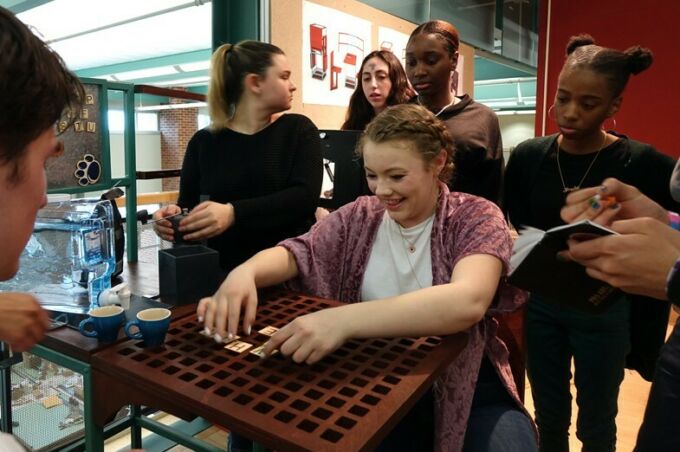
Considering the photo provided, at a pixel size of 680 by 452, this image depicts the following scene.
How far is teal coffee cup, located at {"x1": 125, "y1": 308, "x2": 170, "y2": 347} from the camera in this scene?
0.97 meters

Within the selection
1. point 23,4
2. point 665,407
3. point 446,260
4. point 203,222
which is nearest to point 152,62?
point 23,4

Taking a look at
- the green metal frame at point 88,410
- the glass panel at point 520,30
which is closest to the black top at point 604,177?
the green metal frame at point 88,410

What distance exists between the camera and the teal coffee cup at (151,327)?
0.97 metres

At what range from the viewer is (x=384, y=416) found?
76cm

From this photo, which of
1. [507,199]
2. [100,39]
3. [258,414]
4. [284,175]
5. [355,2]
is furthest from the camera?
[100,39]

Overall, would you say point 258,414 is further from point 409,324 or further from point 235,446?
point 235,446

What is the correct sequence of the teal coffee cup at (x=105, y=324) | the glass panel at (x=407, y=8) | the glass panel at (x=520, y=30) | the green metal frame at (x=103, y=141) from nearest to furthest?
1. the teal coffee cup at (x=105, y=324)
2. the green metal frame at (x=103, y=141)
3. the glass panel at (x=407, y=8)
4. the glass panel at (x=520, y=30)

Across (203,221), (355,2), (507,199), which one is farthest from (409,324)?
(355,2)

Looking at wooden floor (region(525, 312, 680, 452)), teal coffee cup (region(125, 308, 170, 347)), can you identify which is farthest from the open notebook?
wooden floor (region(525, 312, 680, 452))

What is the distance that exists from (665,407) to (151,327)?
0.94 m

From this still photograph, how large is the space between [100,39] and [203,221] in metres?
7.39

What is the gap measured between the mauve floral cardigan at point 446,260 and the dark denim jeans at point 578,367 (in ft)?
1.62

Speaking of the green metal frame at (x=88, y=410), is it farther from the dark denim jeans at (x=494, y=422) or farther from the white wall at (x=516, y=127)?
the white wall at (x=516, y=127)

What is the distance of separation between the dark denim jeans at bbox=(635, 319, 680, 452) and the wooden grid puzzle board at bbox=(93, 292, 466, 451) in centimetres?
35
